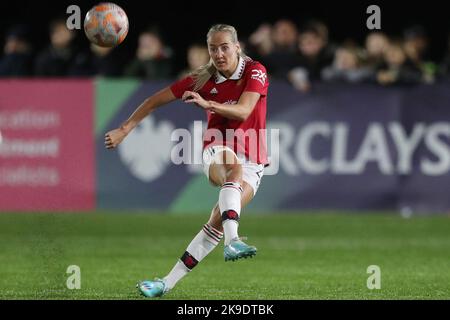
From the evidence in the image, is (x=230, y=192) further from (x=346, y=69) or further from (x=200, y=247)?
(x=346, y=69)

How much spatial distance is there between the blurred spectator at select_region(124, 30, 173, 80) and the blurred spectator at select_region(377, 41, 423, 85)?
3.16 metres

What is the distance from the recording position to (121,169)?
17.2 m

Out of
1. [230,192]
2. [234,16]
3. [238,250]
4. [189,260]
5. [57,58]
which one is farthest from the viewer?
[234,16]

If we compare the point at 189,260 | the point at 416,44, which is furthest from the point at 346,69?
the point at 189,260

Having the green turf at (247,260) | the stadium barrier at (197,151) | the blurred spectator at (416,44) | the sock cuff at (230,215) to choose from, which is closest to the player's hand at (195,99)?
the sock cuff at (230,215)

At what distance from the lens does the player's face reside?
378 inches

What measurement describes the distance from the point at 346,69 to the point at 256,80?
27.4ft

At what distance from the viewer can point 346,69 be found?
59.0 feet

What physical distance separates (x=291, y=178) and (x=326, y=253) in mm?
3654

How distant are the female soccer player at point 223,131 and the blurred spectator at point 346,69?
25.9 feet

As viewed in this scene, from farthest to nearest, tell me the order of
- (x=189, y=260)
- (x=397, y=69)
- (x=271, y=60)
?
(x=271, y=60), (x=397, y=69), (x=189, y=260)

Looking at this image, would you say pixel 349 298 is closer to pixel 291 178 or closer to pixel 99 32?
pixel 99 32

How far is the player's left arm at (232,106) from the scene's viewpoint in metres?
9.20

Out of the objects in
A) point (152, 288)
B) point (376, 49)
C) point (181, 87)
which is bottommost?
point (152, 288)
